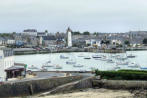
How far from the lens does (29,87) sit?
2817 cm

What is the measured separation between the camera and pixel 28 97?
2709cm

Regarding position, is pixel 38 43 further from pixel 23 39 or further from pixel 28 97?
pixel 28 97

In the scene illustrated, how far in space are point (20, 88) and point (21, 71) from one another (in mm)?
5872

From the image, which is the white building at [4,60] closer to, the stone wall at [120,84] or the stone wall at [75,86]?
the stone wall at [75,86]

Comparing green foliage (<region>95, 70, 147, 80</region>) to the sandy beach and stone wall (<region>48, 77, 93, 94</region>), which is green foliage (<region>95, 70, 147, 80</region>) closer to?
stone wall (<region>48, 77, 93, 94</region>)

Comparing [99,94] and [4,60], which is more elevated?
[4,60]

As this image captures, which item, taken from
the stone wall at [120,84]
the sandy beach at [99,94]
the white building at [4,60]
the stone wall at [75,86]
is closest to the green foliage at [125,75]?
the stone wall at [120,84]

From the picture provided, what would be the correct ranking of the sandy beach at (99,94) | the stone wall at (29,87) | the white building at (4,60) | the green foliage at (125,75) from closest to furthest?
the sandy beach at (99,94) < the stone wall at (29,87) < the white building at (4,60) < the green foliage at (125,75)

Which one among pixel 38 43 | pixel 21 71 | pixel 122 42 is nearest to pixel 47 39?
pixel 38 43

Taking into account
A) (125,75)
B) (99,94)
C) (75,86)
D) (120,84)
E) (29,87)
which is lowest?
(99,94)

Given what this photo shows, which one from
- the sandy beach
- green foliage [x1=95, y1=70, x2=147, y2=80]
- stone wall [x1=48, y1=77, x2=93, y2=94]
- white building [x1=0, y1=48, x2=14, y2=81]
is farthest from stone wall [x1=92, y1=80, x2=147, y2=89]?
white building [x1=0, y1=48, x2=14, y2=81]

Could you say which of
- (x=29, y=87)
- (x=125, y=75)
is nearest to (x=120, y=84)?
(x=125, y=75)

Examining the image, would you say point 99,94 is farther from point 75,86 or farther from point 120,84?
point 120,84

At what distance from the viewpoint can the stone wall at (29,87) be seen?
2694 cm
